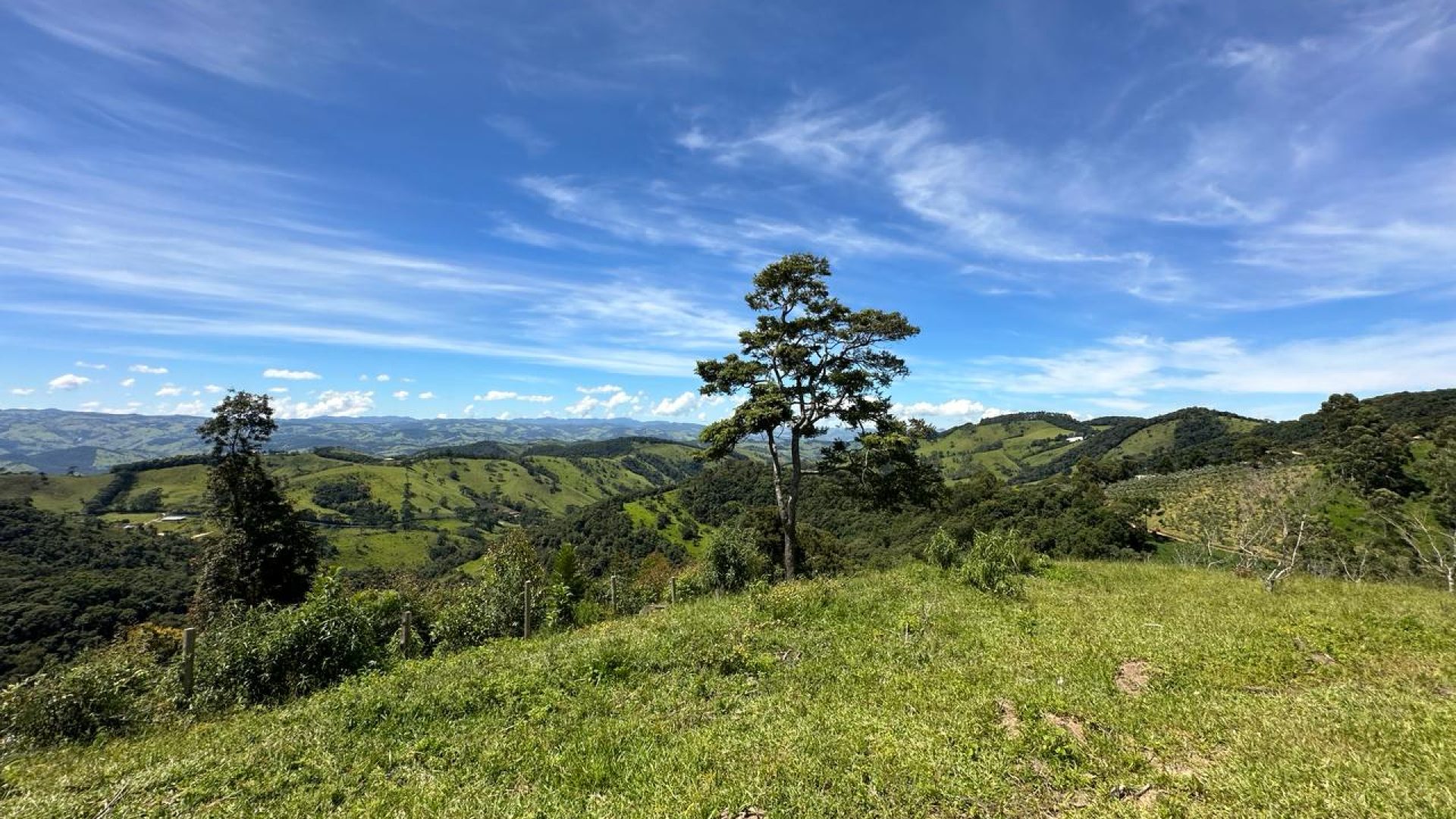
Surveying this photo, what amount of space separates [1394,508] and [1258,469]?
20.6 meters

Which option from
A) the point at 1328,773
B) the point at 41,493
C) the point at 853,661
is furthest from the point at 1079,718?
the point at 41,493

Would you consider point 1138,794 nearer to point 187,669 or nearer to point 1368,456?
point 187,669

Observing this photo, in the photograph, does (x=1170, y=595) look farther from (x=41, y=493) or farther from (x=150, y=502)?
(x=41, y=493)

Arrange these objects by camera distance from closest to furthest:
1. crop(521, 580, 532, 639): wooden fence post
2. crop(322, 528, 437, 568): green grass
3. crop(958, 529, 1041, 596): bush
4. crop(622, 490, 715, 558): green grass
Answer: crop(521, 580, 532, 639): wooden fence post, crop(958, 529, 1041, 596): bush, crop(622, 490, 715, 558): green grass, crop(322, 528, 437, 568): green grass

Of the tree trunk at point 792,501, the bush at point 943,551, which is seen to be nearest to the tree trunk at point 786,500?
the tree trunk at point 792,501

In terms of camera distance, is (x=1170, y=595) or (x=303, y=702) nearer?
(x=303, y=702)

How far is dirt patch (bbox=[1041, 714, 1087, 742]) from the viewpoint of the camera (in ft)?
26.2

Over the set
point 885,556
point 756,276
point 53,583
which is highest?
point 756,276

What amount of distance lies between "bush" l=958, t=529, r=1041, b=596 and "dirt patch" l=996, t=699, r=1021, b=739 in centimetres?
1015

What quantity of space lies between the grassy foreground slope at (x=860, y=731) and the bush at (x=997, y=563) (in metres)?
4.47

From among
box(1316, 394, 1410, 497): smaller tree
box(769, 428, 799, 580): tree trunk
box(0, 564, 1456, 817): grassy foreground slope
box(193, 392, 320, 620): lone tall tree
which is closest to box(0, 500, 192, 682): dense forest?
box(193, 392, 320, 620): lone tall tree

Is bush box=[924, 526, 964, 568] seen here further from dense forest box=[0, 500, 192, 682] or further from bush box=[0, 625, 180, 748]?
dense forest box=[0, 500, 192, 682]

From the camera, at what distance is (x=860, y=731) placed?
8414mm

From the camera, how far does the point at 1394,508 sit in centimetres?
5219
